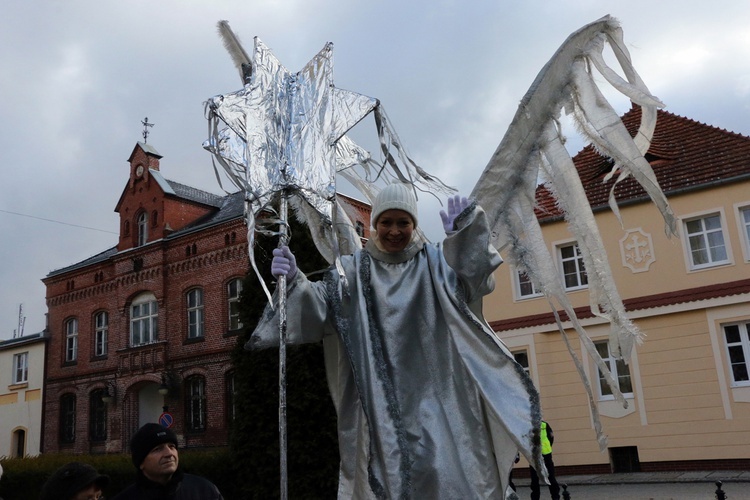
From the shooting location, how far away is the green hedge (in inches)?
513

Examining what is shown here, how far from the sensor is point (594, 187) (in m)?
18.8

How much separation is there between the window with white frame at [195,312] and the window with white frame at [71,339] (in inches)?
295

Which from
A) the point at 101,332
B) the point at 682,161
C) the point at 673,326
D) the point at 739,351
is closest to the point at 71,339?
the point at 101,332

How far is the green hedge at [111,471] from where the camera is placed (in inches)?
513

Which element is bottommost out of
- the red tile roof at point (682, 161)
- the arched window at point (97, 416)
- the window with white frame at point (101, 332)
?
the arched window at point (97, 416)

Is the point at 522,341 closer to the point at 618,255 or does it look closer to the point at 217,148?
the point at 618,255

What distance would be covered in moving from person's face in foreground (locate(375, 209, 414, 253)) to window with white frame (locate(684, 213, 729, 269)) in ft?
49.0

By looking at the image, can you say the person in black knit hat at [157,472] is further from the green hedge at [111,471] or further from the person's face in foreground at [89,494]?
the green hedge at [111,471]

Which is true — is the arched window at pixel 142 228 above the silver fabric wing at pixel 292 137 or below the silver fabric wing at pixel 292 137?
above

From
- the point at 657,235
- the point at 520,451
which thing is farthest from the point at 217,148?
the point at 657,235

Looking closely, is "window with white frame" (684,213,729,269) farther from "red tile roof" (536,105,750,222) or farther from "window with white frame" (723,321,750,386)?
"window with white frame" (723,321,750,386)

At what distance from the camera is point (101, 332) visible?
3055 centimetres

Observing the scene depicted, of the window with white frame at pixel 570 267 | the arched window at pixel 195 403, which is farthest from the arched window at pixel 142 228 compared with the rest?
the window with white frame at pixel 570 267

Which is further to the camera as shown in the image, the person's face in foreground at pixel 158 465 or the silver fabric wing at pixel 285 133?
the silver fabric wing at pixel 285 133
